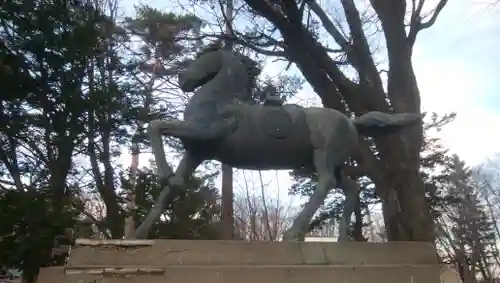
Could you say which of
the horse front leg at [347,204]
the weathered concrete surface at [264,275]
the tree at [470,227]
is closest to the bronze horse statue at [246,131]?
the horse front leg at [347,204]

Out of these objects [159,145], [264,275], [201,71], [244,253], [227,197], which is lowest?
[264,275]

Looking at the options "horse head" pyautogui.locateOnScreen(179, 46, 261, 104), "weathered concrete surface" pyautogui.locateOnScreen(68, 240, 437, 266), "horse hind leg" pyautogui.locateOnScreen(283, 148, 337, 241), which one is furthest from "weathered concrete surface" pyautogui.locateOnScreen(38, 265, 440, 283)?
"horse head" pyautogui.locateOnScreen(179, 46, 261, 104)

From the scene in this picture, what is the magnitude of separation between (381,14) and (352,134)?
234 inches

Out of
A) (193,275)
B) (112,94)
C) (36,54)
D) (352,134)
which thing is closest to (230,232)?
(112,94)

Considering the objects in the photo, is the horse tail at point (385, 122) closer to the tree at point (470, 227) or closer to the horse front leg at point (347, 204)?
the horse front leg at point (347, 204)

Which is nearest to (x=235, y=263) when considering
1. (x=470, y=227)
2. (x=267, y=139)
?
(x=267, y=139)

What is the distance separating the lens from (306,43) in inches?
429

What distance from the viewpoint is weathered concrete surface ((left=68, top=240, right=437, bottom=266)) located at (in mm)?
4288

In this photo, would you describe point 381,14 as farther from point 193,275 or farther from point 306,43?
point 193,275

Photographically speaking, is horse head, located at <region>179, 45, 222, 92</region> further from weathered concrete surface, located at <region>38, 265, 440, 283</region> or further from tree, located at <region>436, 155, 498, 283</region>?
tree, located at <region>436, 155, 498, 283</region>

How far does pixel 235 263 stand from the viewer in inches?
177

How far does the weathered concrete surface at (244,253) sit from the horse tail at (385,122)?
1173mm

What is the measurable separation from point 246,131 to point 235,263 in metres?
1.27

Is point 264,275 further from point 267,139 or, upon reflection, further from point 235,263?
point 267,139
